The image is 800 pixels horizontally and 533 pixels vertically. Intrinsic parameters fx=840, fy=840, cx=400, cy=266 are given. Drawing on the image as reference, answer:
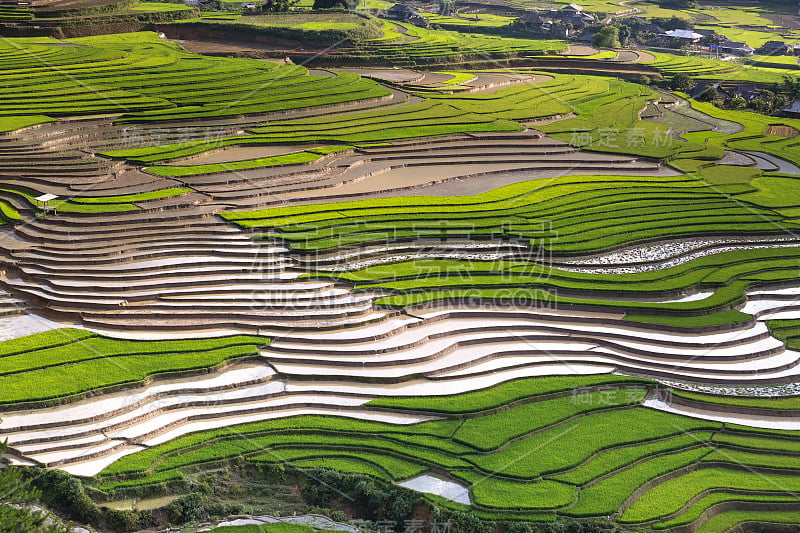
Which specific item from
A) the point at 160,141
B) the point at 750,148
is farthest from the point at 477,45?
the point at 160,141

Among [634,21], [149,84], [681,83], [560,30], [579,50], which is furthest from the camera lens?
[634,21]

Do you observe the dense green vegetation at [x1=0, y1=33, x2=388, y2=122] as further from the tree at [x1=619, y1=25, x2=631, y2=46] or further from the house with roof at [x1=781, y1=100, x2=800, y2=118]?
the tree at [x1=619, y1=25, x2=631, y2=46]

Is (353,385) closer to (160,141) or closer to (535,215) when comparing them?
(535,215)

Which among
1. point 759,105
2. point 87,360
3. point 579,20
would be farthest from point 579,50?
point 87,360

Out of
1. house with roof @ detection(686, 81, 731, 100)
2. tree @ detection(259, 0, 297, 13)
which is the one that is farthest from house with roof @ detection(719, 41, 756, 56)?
tree @ detection(259, 0, 297, 13)

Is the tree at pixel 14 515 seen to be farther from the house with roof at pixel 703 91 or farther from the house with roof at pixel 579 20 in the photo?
the house with roof at pixel 579 20

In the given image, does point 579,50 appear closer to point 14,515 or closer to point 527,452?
point 527,452
